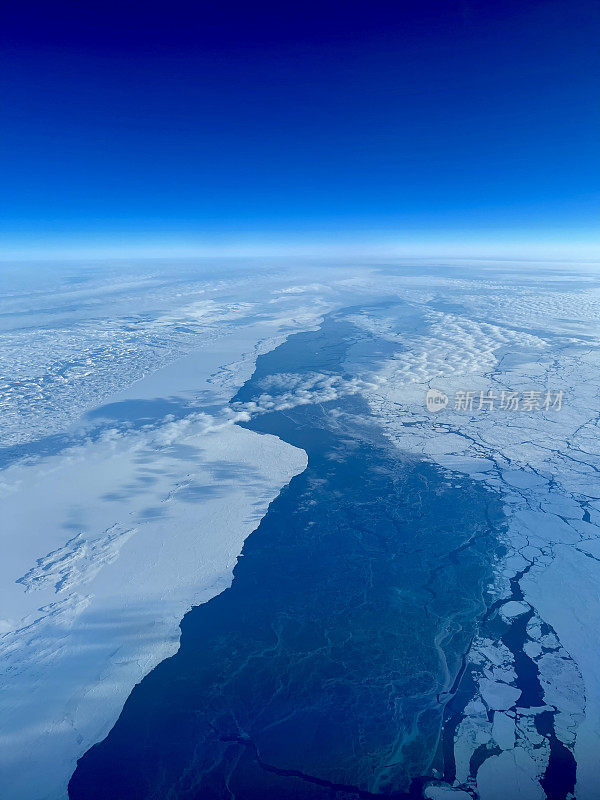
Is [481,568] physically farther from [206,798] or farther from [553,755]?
[206,798]

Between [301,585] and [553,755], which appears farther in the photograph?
[301,585]

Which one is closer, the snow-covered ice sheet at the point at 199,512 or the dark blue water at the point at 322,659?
the dark blue water at the point at 322,659

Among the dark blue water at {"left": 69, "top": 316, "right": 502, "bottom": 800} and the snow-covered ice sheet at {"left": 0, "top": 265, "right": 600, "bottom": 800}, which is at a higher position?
the snow-covered ice sheet at {"left": 0, "top": 265, "right": 600, "bottom": 800}

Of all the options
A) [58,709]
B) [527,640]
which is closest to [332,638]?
[527,640]

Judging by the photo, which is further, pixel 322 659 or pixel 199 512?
pixel 199 512

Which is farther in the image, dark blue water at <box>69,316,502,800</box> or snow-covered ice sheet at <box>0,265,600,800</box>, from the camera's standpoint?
snow-covered ice sheet at <box>0,265,600,800</box>

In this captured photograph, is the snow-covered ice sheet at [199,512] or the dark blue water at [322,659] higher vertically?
the snow-covered ice sheet at [199,512]

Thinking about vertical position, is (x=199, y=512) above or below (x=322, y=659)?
above

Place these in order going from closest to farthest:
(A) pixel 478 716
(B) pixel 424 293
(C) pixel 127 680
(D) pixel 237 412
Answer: (A) pixel 478 716 < (C) pixel 127 680 < (D) pixel 237 412 < (B) pixel 424 293
